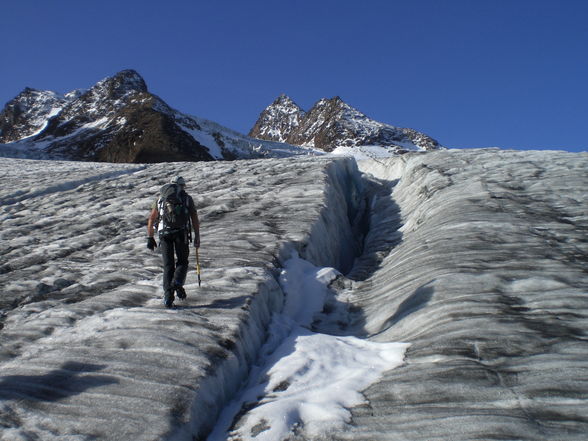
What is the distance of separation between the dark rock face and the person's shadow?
46.3 meters

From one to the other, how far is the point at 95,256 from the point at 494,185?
28.5 feet

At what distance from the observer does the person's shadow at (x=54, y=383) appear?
3348 mm

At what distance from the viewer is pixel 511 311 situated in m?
4.76

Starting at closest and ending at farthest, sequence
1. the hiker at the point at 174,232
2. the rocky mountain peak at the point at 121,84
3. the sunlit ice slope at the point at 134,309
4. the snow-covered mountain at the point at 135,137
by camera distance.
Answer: the sunlit ice slope at the point at 134,309
the hiker at the point at 174,232
the snow-covered mountain at the point at 135,137
the rocky mountain peak at the point at 121,84

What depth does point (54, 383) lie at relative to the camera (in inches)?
139

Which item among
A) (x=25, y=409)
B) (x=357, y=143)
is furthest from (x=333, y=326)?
(x=357, y=143)

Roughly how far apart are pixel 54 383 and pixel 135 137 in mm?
55275

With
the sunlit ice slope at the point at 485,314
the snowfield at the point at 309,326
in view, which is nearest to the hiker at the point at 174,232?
the snowfield at the point at 309,326

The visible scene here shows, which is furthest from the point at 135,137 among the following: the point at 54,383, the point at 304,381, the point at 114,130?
the point at 304,381

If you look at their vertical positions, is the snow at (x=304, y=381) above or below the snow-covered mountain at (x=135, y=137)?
below

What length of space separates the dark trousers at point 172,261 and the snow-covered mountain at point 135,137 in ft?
146

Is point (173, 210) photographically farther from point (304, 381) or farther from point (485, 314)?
point (485, 314)

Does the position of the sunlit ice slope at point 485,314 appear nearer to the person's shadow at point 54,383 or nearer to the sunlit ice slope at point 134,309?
the sunlit ice slope at point 134,309

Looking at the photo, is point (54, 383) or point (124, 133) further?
point (124, 133)
